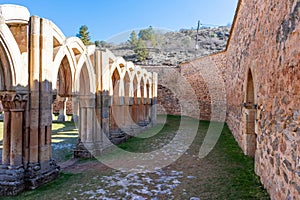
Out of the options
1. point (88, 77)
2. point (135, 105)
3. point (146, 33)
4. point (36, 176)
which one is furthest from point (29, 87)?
point (146, 33)

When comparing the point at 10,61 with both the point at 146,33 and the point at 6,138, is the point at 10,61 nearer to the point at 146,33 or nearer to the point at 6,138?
the point at 6,138

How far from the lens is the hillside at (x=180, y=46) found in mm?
34494

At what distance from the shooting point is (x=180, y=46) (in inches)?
1706

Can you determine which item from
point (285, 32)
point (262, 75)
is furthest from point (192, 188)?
point (285, 32)

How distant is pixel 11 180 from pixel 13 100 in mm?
1186

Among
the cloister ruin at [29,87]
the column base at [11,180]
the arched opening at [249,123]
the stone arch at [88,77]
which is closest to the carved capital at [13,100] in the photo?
the cloister ruin at [29,87]

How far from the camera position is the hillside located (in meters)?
34.5

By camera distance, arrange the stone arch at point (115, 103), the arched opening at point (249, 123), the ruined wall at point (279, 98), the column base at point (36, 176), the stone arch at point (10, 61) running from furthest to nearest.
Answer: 1. the stone arch at point (115, 103)
2. the arched opening at point (249, 123)
3. the column base at point (36, 176)
4. the stone arch at point (10, 61)
5. the ruined wall at point (279, 98)

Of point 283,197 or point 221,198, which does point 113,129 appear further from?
point 283,197

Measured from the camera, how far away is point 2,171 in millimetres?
3740

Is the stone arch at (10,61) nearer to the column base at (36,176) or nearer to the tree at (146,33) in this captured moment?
the column base at (36,176)

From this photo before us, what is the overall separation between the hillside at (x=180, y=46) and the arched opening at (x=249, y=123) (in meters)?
25.2

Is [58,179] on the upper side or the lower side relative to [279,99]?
lower

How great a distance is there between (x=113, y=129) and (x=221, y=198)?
17.7 feet
